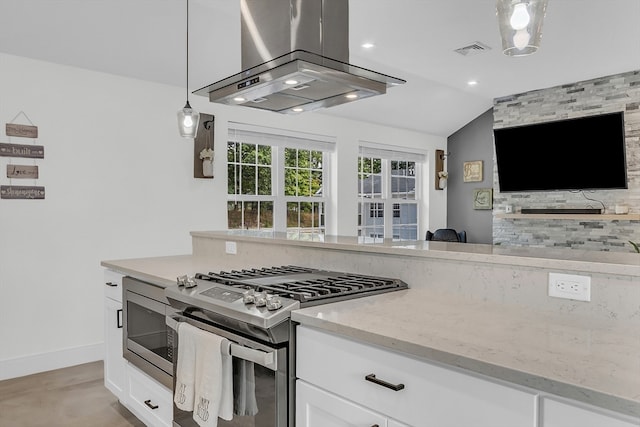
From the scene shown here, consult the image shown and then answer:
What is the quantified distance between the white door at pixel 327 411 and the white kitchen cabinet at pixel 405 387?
0.04 ft

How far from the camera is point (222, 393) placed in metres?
1.68

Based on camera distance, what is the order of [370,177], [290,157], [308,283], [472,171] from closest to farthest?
[308,283] < [290,157] < [370,177] < [472,171]

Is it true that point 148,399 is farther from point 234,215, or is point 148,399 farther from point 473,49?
point 473,49

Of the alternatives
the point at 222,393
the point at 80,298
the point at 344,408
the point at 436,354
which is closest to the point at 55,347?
the point at 80,298

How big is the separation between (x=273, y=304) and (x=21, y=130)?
3061 mm

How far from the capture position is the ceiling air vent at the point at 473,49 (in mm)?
4395

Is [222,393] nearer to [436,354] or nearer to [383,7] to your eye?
[436,354]

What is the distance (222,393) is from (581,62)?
4942 millimetres

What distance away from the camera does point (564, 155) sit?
5488 mm

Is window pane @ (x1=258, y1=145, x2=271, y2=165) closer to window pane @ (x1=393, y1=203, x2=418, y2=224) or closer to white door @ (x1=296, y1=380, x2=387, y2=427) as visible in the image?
window pane @ (x1=393, y1=203, x2=418, y2=224)

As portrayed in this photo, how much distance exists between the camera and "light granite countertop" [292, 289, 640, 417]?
0.93m

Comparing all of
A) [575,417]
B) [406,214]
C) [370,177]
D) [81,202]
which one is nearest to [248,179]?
[81,202]

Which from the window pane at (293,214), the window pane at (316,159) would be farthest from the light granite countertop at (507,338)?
the window pane at (316,159)

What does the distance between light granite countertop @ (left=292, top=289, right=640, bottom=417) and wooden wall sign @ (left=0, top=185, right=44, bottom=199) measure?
302cm
